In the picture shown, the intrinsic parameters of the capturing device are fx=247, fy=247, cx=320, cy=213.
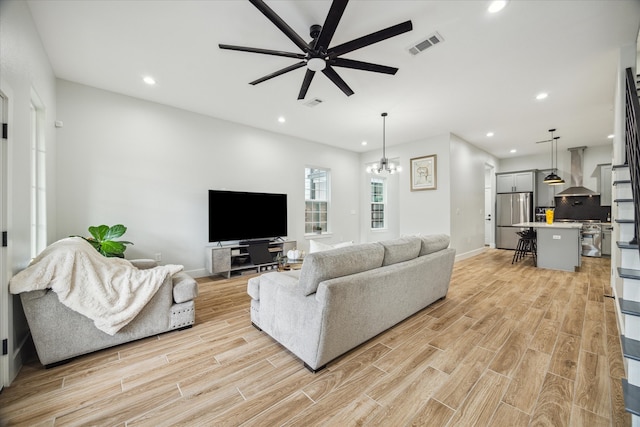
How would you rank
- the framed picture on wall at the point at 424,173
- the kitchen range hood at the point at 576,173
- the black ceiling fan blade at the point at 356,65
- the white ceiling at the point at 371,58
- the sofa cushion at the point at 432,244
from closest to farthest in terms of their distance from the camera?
1. the white ceiling at the point at 371,58
2. the black ceiling fan blade at the point at 356,65
3. the sofa cushion at the point at 432,244
4. the framed picture on wall at the point at 424,173
5. the kitchen range hood at the point at 576,173

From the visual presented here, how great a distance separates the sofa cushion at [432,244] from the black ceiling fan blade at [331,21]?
2.24 m

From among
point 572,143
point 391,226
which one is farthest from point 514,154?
point 391,226

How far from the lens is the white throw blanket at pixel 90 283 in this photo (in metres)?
1.81

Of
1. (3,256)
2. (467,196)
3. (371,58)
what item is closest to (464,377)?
(371,58)

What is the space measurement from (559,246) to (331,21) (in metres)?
5.87

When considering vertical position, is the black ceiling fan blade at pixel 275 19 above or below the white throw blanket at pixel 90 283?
above

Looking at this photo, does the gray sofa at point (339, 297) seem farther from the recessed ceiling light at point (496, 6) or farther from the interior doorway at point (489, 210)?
the interior doorway at point (489, 210)

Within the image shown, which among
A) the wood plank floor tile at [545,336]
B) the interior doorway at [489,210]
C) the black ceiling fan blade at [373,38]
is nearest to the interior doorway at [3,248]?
the black ceiling fan blade at [373,38]

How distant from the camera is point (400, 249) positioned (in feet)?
8.25

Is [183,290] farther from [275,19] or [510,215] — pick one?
[510,215]

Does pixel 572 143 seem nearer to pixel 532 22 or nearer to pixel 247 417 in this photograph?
pixel 532 22

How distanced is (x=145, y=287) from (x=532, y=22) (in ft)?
13.8

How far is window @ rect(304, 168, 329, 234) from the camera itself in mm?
6000

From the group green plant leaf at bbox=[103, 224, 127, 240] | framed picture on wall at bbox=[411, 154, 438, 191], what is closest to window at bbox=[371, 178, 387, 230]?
framed picture on wall at bbox=[411, 154, 438, 191]
